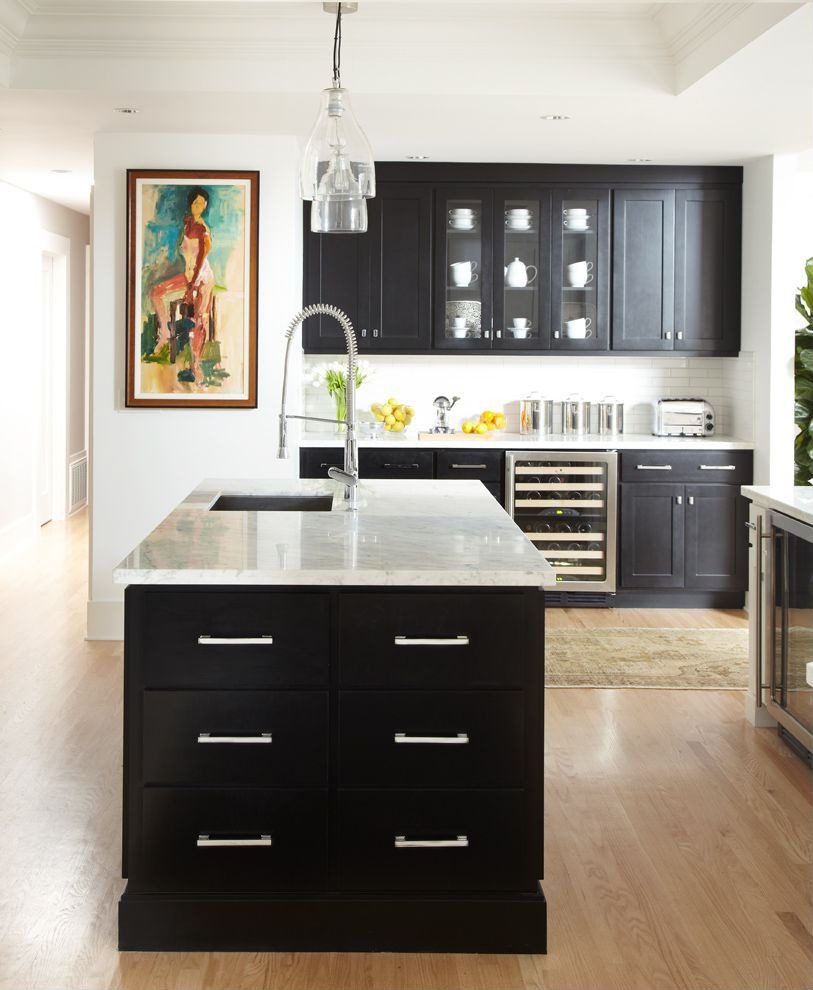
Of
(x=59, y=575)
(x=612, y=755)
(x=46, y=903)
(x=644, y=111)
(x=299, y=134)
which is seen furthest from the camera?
(x=59, y=575)

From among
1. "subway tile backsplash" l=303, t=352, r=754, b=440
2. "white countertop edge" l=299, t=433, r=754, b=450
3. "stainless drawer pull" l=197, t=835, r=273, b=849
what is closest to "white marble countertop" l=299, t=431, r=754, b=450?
"white countertop edge" l=299, t=433, r=754, b=450

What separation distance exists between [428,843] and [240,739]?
494mm

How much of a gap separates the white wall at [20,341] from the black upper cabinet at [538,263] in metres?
2.83

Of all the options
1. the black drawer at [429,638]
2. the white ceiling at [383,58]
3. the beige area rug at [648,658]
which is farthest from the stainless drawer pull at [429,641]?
the white ceiling at [383,58]

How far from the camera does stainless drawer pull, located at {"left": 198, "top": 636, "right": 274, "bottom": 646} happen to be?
8.82 feet

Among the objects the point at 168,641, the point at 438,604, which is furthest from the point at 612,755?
the point at 168,641

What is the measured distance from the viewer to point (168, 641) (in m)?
2.69

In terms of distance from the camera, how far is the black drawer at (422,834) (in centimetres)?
271

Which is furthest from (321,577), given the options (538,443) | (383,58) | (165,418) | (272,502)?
(538,443)

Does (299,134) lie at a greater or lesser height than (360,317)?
greater

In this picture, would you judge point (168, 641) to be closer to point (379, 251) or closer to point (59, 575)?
point (379, 251)

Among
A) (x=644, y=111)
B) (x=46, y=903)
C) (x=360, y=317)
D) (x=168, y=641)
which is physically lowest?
(x=46, y=903)

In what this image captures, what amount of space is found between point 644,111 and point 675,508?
2212 millimetres

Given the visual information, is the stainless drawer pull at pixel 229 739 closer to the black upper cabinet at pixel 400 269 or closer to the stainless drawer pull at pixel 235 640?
the stainless drawer pull at pixel 235 640
